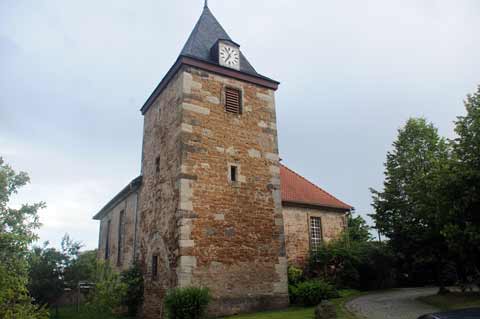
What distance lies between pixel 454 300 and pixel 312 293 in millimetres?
4213

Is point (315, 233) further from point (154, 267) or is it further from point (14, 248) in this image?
point (14, 248)

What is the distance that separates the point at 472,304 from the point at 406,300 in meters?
2.69

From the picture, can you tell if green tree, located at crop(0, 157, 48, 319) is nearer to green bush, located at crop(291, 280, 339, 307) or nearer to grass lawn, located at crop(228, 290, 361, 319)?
grass lawn, located at crop(228, 290, 361, 319)

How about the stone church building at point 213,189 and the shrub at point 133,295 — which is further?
the shrub at point 133,295

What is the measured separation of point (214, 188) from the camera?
12.9 m

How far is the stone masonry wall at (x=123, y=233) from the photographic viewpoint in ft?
55.3

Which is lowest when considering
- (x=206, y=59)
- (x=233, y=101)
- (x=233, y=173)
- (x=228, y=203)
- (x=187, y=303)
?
(x=187, y=303)

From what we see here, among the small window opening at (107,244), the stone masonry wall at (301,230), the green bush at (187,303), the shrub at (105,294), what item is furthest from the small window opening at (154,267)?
the small window opening at (107,244)

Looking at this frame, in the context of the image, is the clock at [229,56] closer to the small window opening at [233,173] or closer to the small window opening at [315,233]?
the small window opening at [233,173]

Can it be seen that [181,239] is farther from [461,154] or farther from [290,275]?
[461,154]

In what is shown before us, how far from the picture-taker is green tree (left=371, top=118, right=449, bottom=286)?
1216 centimetres

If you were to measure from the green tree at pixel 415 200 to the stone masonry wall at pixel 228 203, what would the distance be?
4716 millimetres

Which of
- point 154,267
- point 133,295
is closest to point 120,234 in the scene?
point 133,295

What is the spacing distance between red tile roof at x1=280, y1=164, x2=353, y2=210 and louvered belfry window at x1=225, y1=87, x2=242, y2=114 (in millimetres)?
4722
